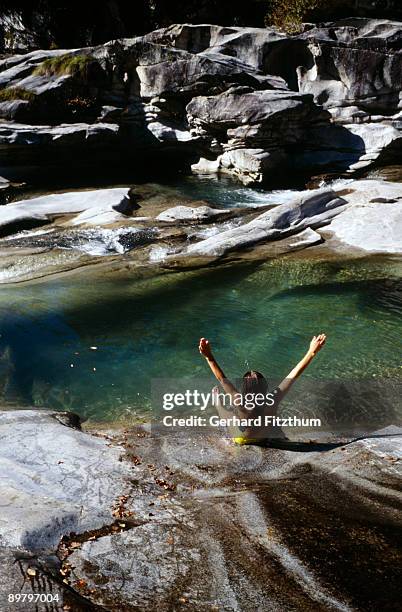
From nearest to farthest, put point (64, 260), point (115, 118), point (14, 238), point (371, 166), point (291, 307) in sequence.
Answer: point (291, 307) < point (64, 260) < point (14, 238) < point (371, 166) < point (115, 118)

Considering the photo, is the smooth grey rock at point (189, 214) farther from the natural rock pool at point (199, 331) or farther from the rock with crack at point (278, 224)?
the natural rock pool at point (199, 331)

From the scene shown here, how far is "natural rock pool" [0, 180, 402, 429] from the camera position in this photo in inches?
296

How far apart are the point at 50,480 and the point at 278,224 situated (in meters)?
10.0

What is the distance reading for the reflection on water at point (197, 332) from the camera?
7.57 meters

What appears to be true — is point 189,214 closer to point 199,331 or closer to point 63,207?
point 63,207

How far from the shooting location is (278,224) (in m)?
13.4

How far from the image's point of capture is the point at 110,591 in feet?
9.96

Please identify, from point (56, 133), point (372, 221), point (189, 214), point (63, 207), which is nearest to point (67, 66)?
point (56, 133)

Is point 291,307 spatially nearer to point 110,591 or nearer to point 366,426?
point 366,426

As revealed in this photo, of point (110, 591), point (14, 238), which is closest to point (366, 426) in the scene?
point (110, 591)

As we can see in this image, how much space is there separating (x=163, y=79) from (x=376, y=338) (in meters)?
15.4

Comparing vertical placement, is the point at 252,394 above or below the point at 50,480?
above

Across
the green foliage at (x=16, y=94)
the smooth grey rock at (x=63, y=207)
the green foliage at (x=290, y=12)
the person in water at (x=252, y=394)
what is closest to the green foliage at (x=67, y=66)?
the green foliage at (x=16, y=94)

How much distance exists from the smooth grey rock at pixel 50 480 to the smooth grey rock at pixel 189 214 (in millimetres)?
9073
